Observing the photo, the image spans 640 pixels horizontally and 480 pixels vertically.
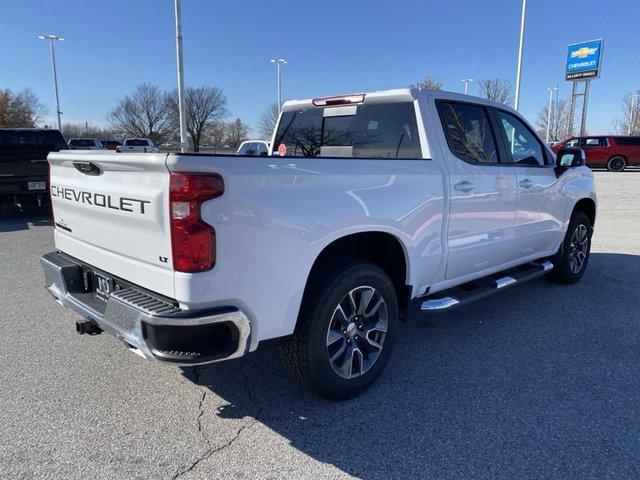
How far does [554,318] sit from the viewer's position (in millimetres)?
4633

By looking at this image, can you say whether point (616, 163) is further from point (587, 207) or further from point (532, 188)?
point (532, 188)

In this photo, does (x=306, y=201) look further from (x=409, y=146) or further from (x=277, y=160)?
(x=409, y=146)

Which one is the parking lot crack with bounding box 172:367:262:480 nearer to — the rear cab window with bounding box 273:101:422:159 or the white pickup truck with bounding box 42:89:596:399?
the white pickup truck with bounding box 42:89:596:399

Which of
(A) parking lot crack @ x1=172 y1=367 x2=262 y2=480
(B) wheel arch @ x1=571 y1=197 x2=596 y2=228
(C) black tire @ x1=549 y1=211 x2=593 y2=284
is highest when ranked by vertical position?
(B) wheel arch @ x1=571 y1=197 x2=596 y2=228

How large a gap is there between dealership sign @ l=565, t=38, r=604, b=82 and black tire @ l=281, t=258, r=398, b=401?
42.2 m

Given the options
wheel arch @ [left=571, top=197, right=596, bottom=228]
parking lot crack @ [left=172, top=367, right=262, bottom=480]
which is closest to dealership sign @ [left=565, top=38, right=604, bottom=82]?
wheel arch @ [left=571, top=197, right=596, bottom=228]

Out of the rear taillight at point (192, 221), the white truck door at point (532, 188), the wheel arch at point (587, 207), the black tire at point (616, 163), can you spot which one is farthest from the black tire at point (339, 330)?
the black tire at point (616, 163)

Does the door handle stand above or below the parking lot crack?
above

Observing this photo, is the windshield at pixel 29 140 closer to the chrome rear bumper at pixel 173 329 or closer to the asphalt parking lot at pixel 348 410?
the asphalt parking lot at pixel 348 410

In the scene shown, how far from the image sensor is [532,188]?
4578 mm

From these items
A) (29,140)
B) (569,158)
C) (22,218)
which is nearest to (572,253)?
(569,158)

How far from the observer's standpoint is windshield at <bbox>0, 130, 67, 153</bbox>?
36.9 feet

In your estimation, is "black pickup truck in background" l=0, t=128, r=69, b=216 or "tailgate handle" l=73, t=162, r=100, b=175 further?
"black pickup truck in background" l=0, t=128, r=69, b=216

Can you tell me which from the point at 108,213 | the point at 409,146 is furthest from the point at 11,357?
the point at 409,146
